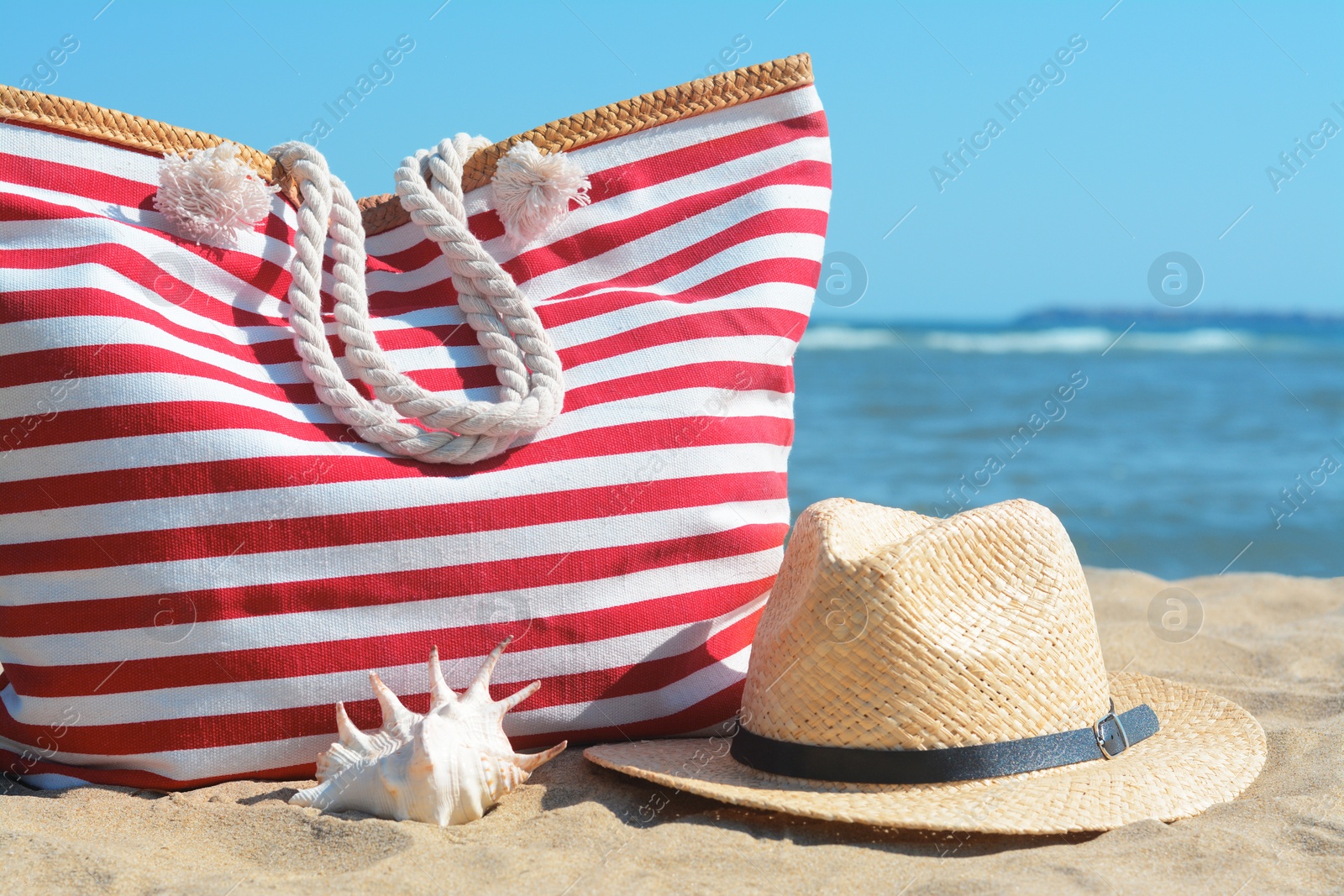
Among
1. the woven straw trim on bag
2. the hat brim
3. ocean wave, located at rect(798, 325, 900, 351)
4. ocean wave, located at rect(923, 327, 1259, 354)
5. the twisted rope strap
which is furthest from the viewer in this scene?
A: ocean wave, located at rect(798, 325, 900, 351)

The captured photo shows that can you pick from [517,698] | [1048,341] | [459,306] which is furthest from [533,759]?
[1048,341]

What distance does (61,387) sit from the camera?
6.15 ft

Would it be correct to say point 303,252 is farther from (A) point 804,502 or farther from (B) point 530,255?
(A) point 804,502

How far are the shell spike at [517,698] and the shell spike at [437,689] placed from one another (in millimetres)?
85

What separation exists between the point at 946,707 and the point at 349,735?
1007 millimetres

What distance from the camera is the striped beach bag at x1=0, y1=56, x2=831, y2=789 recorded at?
1.88 meters

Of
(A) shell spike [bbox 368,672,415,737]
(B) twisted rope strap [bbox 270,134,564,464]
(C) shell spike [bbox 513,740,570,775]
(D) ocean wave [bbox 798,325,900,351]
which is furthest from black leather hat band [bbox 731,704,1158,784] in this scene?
(D) ocean wave [bbox 798,325,900,351]

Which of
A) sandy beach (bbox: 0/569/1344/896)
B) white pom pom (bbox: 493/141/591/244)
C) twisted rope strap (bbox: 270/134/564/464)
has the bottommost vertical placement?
sandy beach (bbox: 0/569/1344/896)

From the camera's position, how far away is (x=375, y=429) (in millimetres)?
2010

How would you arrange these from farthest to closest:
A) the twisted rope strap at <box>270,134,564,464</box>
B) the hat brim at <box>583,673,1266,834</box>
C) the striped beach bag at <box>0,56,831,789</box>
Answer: the twisted rope strap at <box>270,134,564,464</box> < the striped beach bag at <box>0,56,831,789</box> < the hat brim at <box>583,673,1266,834</box>

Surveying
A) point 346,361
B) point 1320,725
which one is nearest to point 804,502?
point 1320,725

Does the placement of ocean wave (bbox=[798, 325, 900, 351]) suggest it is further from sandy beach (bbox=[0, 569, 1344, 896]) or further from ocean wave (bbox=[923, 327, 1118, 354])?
sandy beach (bbox=[0, 569, 1344, 896])

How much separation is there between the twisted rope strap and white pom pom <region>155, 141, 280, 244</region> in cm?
13

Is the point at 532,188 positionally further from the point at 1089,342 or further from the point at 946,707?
the point at 1089,342
